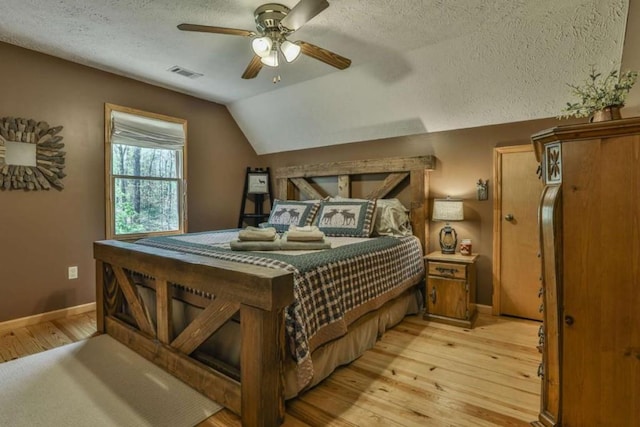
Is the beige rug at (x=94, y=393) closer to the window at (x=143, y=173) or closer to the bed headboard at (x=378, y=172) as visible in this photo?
the window at (x=143, y=173)

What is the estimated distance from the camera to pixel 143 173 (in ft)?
12.9

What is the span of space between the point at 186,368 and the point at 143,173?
275cm

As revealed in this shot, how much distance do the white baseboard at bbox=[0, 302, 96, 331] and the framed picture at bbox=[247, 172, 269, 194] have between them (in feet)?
7.92

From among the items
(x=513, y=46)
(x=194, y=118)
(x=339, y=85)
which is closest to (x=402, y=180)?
(x=339, y=85)

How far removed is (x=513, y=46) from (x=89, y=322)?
4.45 metres

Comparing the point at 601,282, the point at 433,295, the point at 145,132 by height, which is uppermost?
the point at 145,132

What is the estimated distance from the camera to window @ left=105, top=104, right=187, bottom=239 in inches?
141

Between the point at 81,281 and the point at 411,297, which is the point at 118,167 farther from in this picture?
the point at 411,297

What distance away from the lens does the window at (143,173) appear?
3.58 metres

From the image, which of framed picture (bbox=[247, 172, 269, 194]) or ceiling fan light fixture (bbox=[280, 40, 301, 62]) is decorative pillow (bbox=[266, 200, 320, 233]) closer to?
framed picture (bbox=[247, 172, 269, 194])

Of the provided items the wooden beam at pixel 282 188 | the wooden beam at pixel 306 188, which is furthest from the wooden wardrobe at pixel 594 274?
the wooden beam at pixel 282 188

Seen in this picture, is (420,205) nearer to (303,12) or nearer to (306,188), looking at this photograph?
(306,188)

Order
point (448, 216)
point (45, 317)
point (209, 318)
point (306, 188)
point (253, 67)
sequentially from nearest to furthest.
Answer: point (209, 318) < point (253, 67) < point (45, 317) < point (448, 216) < point (306, 188)

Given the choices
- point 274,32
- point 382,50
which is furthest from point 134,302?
point 382,50
